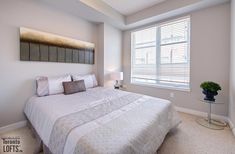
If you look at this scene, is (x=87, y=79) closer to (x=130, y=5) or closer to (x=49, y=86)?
(x=49, y=86)

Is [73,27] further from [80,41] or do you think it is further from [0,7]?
[0,7]

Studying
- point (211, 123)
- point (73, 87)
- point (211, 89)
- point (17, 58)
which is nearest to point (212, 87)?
point (211, 89)

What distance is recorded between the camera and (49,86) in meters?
2.29

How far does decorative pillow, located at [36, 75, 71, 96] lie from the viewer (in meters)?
2.21

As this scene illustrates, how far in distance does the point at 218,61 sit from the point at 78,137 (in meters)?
3.07

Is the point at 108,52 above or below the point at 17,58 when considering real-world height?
above

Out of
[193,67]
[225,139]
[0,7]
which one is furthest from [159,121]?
[0,7]

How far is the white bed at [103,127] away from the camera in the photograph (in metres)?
0.94

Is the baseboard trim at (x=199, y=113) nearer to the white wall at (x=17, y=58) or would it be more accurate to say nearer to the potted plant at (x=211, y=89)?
the potted plant at (x=211, y=89)

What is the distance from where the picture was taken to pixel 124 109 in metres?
→ 1.61

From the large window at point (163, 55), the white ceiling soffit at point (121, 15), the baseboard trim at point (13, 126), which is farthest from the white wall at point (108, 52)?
the baseboard trim at point (13, 126)

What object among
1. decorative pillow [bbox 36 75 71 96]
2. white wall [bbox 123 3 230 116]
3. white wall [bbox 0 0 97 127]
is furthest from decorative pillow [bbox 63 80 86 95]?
white wall [bbox 123 3 230 116]

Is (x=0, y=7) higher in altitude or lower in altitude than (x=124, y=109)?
higher

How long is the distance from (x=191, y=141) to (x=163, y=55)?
232cm
